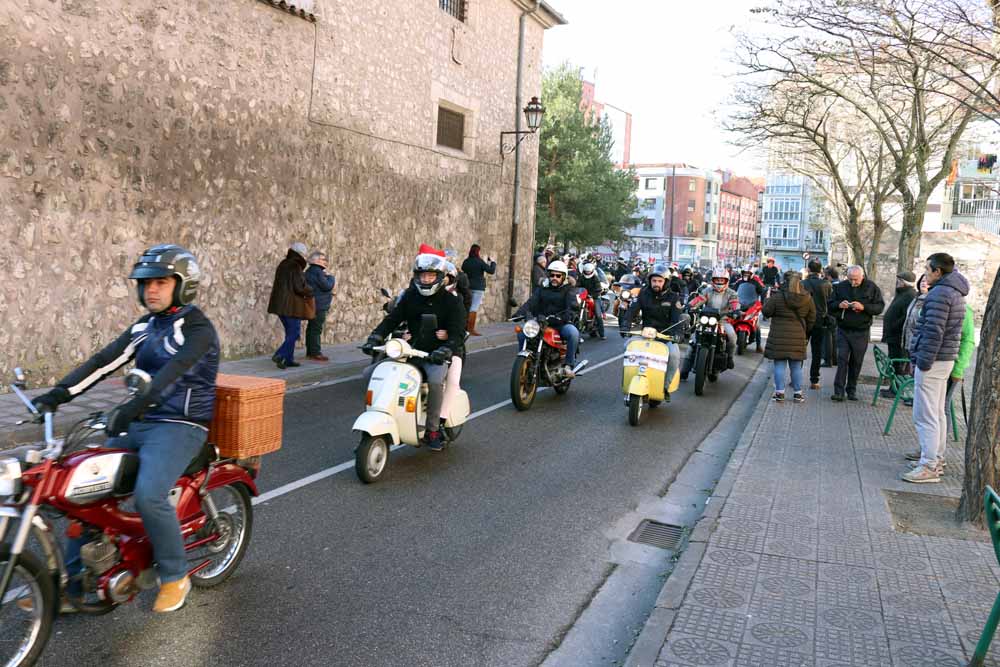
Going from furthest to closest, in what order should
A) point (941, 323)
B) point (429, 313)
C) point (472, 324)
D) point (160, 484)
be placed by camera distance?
1. point (472, 324)
2. point (429, 313)
3. point (941, 323)
4. point (160, 484)

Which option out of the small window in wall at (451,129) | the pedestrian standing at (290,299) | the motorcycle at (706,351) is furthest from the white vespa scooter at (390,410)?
the small window in wall at (451,129)

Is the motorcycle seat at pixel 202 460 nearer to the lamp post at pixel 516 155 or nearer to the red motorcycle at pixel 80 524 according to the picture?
the red motorcycle at pixel 80 524

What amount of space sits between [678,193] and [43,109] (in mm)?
105585

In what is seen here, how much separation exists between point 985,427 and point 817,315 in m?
7.60

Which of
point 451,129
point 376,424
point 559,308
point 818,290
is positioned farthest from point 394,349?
A: point 451,129

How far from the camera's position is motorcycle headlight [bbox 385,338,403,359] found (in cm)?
646

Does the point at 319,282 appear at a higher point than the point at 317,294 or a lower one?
higher

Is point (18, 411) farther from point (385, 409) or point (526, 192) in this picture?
point (526, 192)

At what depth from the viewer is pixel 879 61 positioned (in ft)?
32.3

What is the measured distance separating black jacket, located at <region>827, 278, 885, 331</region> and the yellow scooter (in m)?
3.17

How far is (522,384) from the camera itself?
31.6 feet

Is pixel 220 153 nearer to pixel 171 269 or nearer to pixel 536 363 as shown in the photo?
pixel 536 363

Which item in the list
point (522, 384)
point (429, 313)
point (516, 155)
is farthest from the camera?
point (516, 155)

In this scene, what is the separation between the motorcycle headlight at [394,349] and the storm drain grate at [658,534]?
227 centimetres
